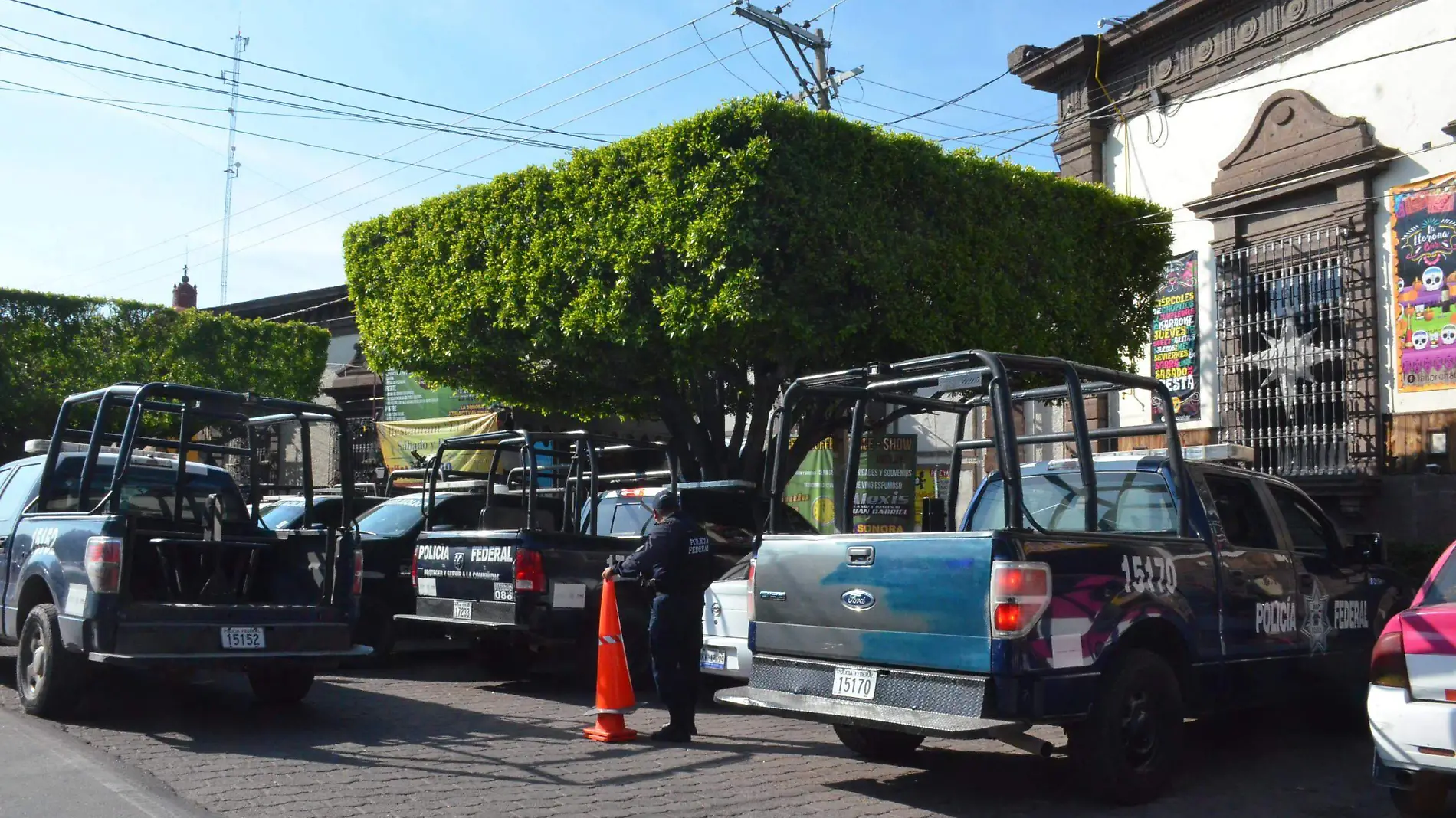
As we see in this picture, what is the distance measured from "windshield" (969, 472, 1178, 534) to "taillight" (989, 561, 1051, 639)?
1467 mm

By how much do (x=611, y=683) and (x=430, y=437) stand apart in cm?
1567

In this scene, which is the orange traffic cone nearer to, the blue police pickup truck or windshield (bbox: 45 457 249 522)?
the blue police pickup truck

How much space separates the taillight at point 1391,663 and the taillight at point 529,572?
5.99m

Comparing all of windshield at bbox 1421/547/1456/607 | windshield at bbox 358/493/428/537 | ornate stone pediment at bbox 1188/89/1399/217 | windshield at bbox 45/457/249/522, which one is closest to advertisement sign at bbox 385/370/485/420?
windshield at bbox 358/493/428/537

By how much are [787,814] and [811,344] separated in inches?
263

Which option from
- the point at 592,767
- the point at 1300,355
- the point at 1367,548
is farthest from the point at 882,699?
the point at 1300,355

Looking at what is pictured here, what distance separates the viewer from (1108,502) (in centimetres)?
746

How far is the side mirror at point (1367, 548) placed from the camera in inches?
318

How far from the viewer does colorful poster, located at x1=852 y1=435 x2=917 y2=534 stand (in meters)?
14.5

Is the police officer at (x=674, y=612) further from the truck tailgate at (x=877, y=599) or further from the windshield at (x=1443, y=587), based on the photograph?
the windshield at (x=1443, y=587)

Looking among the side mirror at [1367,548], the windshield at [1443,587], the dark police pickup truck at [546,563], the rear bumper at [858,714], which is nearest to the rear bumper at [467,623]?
the dark police pickup truck at [546,563]

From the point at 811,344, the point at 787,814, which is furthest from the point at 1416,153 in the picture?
the point at 787,814

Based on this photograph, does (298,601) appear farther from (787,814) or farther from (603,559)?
(787,814)

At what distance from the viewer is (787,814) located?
20.0 ft
